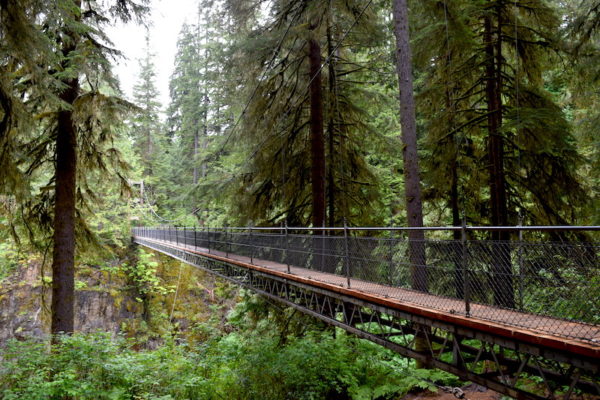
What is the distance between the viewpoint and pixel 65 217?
9250mm

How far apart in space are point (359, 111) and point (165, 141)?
35.6 meters

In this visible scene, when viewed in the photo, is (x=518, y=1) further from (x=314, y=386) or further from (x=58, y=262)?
(x=58, y=262)

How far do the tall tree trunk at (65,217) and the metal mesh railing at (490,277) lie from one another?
6248 millimetres

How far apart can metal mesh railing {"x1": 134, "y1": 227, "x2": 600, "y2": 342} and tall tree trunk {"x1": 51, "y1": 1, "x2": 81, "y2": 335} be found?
6.25 m

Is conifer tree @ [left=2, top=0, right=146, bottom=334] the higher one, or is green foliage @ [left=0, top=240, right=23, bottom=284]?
conifer tree @ [left=2, top=0, right=146, bottom=334]

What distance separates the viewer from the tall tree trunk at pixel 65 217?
8922 mm

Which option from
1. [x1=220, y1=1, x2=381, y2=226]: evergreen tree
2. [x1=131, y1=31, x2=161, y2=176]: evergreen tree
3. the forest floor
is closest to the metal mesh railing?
the forest floor

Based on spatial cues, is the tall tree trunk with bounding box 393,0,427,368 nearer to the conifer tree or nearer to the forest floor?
the forest floor

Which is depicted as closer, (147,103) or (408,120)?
(408,120)

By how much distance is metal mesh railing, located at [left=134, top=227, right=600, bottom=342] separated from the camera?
325 centimetres

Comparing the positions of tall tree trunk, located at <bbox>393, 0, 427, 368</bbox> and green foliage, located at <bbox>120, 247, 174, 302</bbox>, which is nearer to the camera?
tall tree trunk, located at <bbox>393, 0, 427, 368</bbox>

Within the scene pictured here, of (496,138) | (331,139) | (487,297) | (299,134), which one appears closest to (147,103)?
(299,134)

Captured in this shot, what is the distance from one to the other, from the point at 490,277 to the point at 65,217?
9.44 meters

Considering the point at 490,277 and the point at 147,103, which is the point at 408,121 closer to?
the point at 490,277
